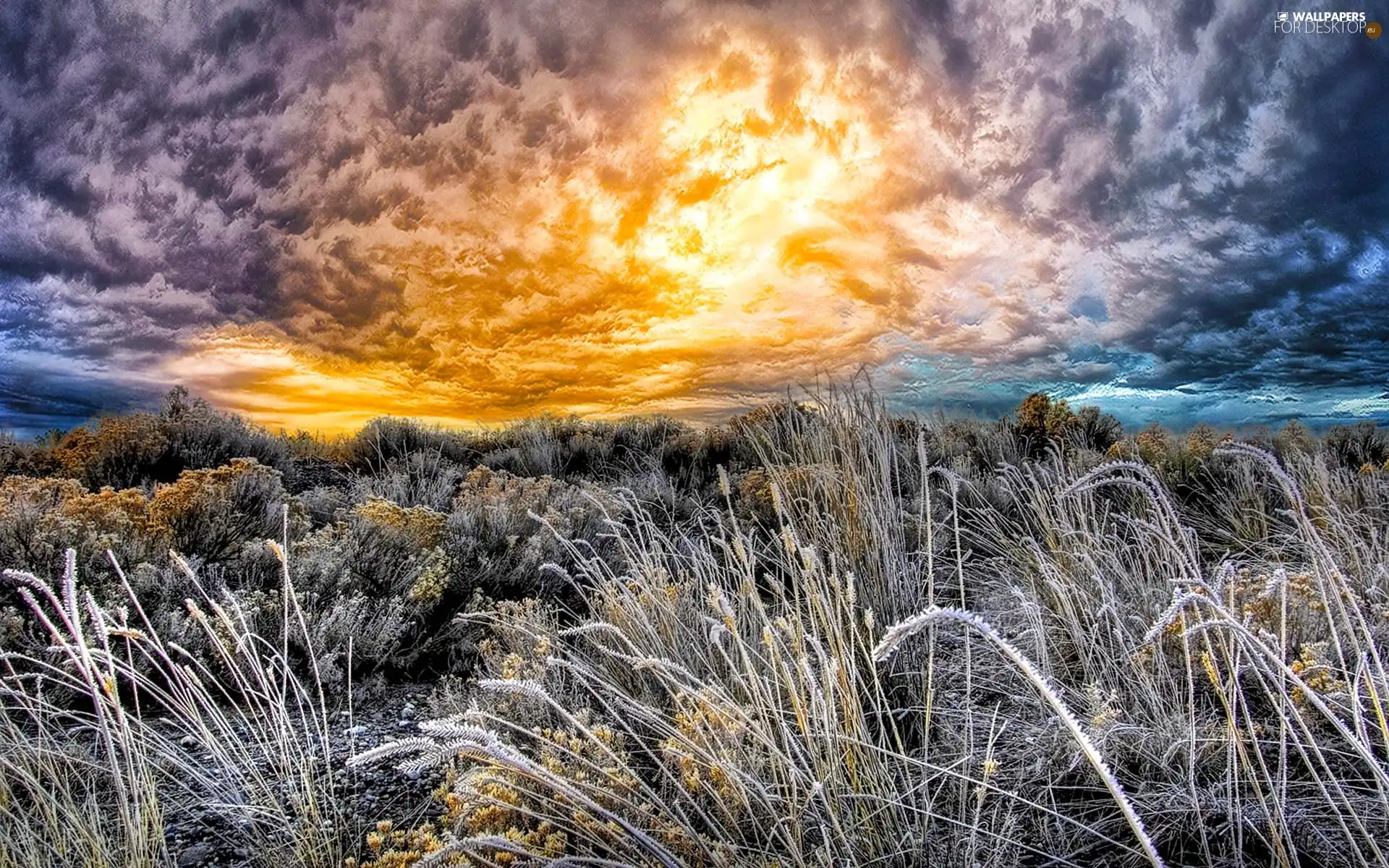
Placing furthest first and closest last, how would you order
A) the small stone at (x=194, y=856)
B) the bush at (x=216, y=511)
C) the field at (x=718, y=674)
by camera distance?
the bush at (x=216, y=511) < the small stone at (x=194, y=856) < the field at (x=718, y=674)

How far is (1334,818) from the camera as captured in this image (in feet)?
6.23

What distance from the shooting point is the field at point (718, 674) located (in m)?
1.78

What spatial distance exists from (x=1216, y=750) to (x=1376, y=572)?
1.84 metres

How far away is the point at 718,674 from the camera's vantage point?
9.36 ft

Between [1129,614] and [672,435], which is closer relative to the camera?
[1129,614]

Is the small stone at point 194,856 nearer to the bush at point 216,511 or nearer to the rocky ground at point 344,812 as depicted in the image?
the rocky ground at point 344,812

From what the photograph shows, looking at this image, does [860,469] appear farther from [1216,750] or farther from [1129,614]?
[1216,750]

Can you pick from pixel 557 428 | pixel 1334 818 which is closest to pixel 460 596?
pixel 1334 818

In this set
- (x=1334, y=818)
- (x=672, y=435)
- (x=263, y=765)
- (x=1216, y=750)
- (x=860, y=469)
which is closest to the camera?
(x=1334, y=818)

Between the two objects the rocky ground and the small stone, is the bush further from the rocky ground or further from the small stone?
the small stone

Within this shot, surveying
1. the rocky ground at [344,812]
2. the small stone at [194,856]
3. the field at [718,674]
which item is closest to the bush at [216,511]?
the field at [718,674]

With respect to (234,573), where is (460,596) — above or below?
below

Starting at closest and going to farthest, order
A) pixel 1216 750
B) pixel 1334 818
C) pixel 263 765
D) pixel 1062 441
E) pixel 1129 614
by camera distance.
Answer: pixel 1334 818
pixel 1216 750
pixel 263 765
pixel 1129 614
pixel 1062 441

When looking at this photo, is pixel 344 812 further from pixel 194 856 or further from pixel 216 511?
pixel 216 511
